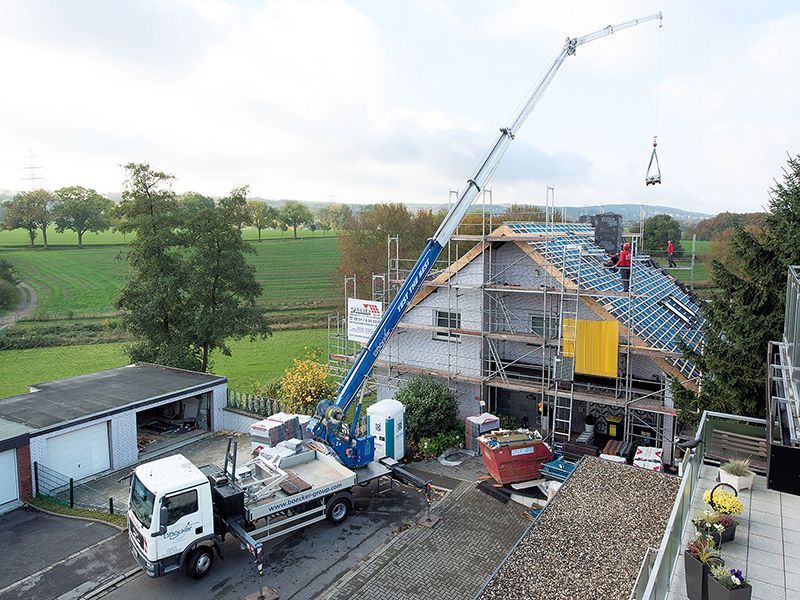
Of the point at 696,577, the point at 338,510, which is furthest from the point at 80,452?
the point at 696,577

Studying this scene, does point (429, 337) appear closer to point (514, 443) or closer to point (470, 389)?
point (470, 389)

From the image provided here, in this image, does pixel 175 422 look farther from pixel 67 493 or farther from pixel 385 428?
pixel 385 428

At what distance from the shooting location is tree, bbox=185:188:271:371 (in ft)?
90.2

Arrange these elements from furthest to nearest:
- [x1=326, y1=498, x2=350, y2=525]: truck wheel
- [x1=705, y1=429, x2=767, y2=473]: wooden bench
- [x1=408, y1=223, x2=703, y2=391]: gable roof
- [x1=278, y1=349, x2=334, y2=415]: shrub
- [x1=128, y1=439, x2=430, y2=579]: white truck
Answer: [x1=278, y1=349, x2=334, y2=415]: shrub, [x1=408, y1=223, x2=703, y2=391]: gable roof, [x1=326, y1=498, x2=350, y2=525]: truck wheel, [x1=128, y1=439, x2=430, y2=579]: white truck, [x1=705, y1=429, x2=767, y2=473]: wooden bench

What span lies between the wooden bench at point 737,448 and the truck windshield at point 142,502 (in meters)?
11.6

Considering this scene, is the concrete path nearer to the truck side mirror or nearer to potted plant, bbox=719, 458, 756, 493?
the truck side mirror

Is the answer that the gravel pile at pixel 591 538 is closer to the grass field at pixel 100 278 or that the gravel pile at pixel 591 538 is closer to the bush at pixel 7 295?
the grass field at pixel 100 278

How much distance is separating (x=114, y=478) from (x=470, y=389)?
12629mm

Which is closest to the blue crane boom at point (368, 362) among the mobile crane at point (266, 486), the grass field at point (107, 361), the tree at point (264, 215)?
the mobile crane at point (266, 486)

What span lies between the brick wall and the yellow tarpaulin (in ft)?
55.3

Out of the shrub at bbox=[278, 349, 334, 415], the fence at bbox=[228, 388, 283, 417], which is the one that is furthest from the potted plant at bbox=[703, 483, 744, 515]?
the fence at bbox=[228, 388, 283, 417]

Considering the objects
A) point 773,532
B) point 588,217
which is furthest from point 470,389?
point 588,217

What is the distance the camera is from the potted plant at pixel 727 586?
666 centimetres

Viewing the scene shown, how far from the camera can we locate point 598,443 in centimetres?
2027
